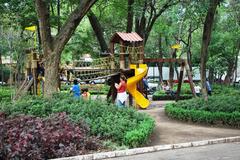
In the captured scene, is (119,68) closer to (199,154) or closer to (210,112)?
(210,112)

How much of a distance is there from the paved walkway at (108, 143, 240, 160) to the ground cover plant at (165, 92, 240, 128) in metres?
3.52

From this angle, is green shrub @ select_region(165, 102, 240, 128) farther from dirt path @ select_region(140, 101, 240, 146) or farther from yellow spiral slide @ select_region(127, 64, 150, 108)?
yellow spiral slide @ select_region(127, 64, 150, 108)

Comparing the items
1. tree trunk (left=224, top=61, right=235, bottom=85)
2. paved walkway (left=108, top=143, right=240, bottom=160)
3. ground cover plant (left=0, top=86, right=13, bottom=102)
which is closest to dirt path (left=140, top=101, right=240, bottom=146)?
paved walkway (left=108, top=143, right=240, bottom=160)

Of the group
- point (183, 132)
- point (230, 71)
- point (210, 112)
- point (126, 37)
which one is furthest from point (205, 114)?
point (230, 71)

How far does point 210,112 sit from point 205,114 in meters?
0.37

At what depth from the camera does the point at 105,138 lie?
34.2 ft

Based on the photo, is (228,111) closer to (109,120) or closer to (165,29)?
(109,120)

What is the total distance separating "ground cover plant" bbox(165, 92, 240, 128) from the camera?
13.9 meters

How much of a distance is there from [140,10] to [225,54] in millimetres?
19168

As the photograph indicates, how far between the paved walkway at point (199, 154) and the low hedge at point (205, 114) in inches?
136

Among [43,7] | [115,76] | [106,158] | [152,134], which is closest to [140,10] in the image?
[115,76]

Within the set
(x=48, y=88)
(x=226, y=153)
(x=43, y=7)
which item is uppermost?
(x=43, y=7)

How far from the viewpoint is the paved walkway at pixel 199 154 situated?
353 inches

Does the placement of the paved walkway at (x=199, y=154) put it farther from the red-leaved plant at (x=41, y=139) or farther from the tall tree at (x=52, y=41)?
the tall tree at (x=52, y=41)
